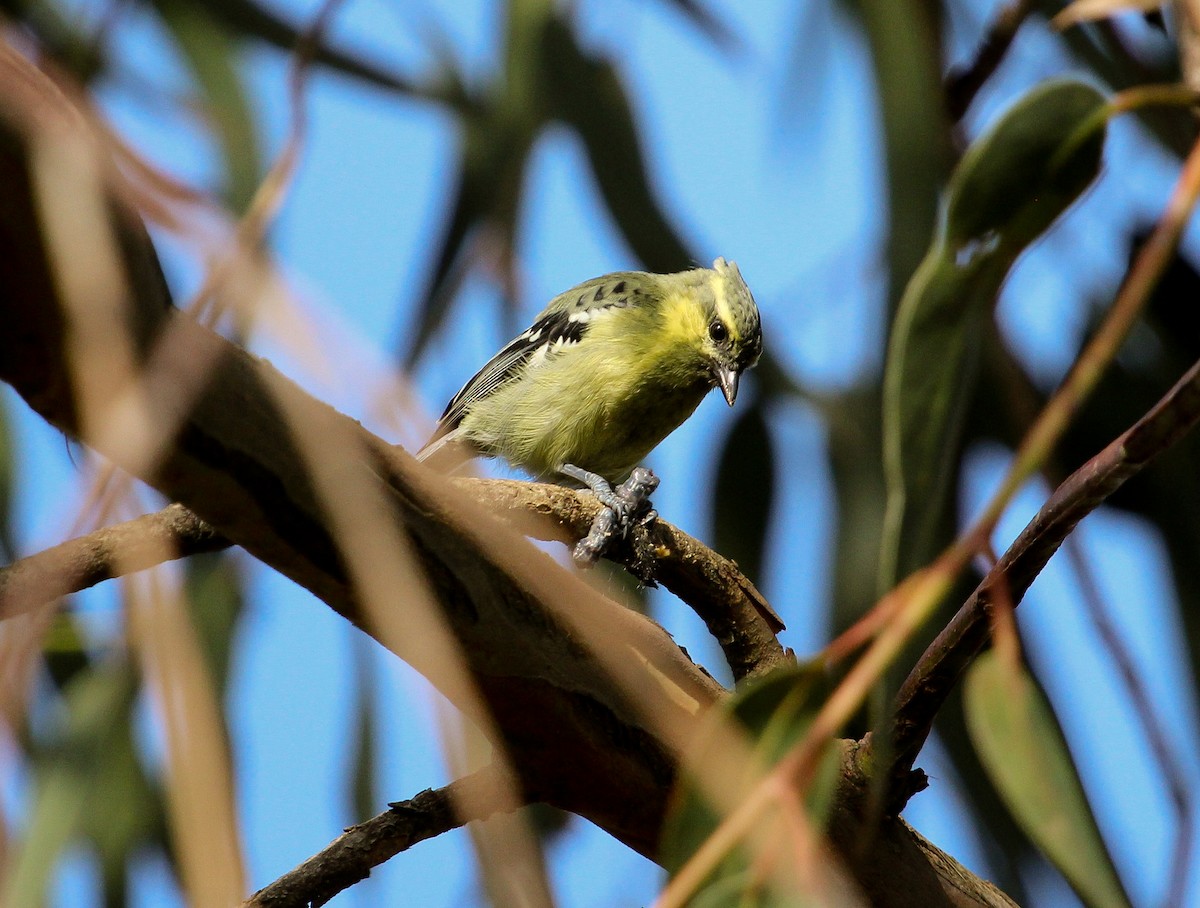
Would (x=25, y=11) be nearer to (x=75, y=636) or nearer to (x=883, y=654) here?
(x=75, y=636)

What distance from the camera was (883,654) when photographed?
953mm

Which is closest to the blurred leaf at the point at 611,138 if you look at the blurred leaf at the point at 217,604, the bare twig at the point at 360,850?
the blurred leaf at the point at 217,604

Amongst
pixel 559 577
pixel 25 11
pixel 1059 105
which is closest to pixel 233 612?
pixel 25 11

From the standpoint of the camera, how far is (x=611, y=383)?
3.61 meters

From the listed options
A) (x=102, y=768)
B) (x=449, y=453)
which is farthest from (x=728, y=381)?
→ (x=102, y=768)

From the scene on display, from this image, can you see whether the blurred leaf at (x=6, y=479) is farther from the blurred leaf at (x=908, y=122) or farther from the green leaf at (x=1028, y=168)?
the green leaf at (x=1028, y=168)

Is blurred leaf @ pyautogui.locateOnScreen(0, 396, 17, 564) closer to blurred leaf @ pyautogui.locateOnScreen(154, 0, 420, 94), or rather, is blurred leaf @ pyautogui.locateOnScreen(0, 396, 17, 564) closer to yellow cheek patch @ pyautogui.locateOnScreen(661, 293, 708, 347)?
blurred leaf @ pyautogui.locateOnScreen(154, 0, 420, 94)

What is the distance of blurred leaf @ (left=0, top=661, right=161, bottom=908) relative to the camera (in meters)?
2.79

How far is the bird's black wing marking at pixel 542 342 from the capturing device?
3.95m

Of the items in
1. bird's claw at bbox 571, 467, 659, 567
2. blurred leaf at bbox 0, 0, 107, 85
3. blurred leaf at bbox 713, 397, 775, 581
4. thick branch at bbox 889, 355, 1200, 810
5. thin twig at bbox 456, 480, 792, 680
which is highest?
blurred leaf at bbox 0, 0, 107, 85

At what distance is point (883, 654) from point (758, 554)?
2232 millimetres

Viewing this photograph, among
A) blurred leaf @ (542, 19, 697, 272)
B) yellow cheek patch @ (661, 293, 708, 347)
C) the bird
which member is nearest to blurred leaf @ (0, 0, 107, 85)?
blurred leaf @ (542, 19, 697, 272)

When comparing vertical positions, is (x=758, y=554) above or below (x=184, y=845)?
above

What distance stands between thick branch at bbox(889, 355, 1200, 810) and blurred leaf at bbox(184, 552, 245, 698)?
6.34 feet
